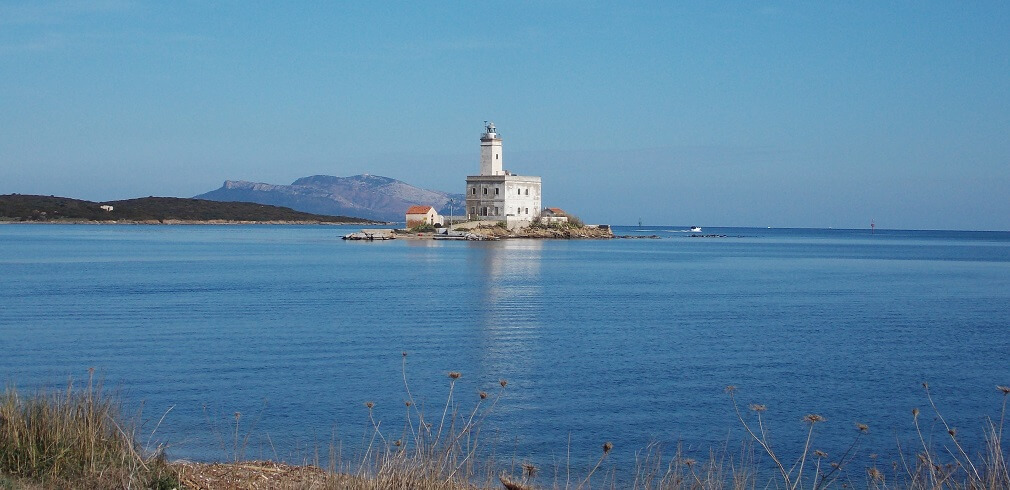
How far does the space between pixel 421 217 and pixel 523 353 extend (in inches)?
2352

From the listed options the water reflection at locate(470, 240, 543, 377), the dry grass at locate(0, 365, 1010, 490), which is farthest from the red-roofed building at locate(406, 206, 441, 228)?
the dry grass at locate(0, 365, 1010, 490)

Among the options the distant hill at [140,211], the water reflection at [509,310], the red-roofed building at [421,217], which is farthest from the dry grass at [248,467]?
the distant hill at [140,211]

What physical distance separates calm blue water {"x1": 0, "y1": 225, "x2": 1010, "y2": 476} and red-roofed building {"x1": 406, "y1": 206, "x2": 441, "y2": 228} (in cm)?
4245

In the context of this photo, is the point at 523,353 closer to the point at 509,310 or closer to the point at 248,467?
the point at 509,310

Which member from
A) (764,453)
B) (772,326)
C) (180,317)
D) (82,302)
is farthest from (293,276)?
(764,453)

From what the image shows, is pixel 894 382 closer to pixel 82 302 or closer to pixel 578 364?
pixel 578 364

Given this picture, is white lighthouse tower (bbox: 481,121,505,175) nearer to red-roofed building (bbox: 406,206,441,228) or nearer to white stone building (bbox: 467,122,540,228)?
white stone building (bbox: 467,122,540,228)

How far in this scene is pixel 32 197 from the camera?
13612cm

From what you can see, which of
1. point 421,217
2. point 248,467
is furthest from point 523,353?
point 421,217

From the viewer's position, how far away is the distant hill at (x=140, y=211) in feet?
398

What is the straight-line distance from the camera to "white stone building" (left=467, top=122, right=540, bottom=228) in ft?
210

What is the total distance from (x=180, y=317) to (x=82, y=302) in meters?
4.13

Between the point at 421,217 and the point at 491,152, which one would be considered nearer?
the point at 491,152

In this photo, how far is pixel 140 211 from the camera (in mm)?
132250
